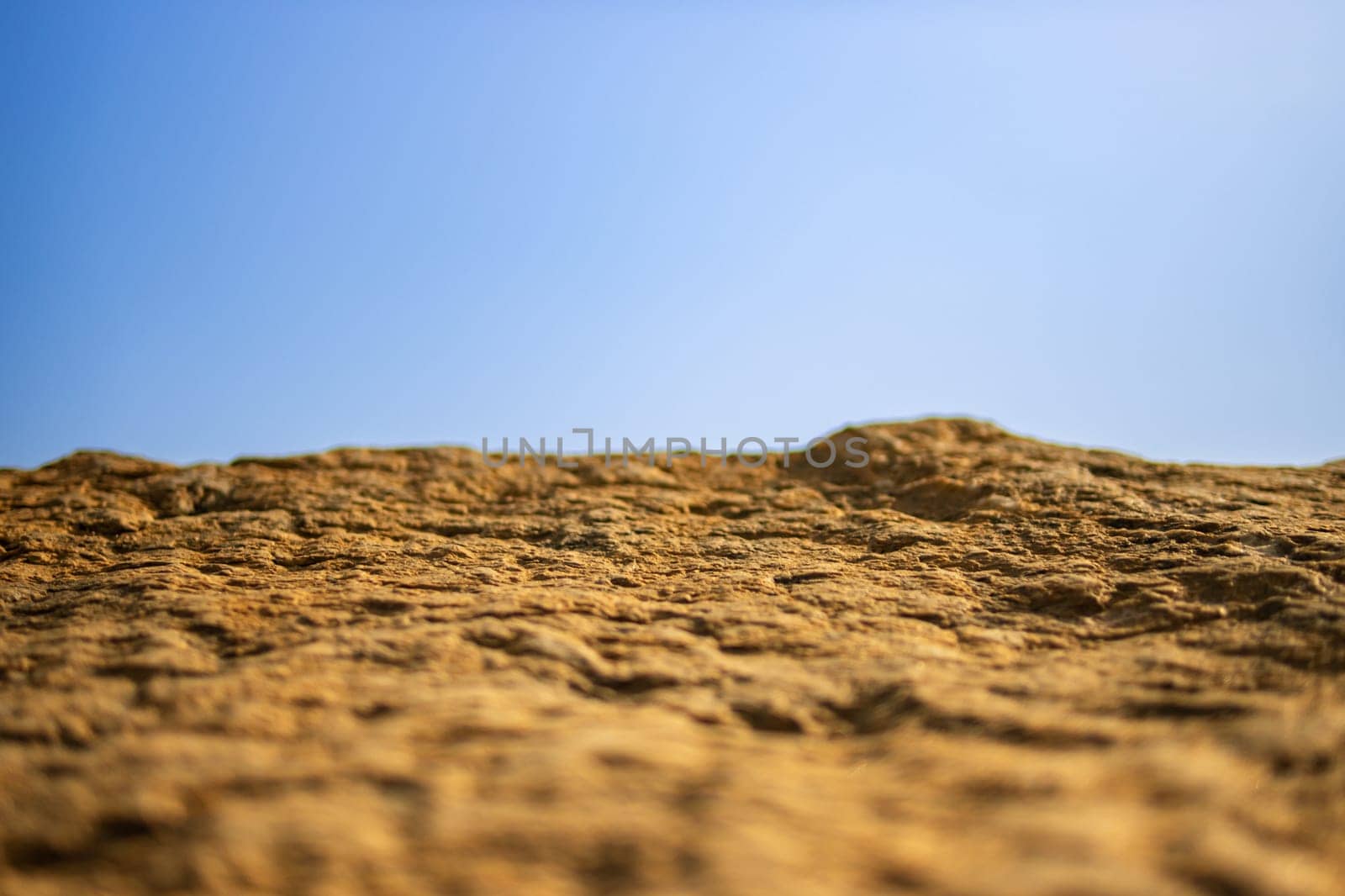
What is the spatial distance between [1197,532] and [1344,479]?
82.4 inches

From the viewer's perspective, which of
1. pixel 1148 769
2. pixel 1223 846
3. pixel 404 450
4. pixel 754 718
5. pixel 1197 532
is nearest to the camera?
pixel 1223 846

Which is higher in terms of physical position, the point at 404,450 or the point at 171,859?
the point at 404,450

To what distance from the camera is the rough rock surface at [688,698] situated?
1.54 metres

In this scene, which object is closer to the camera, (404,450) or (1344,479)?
(1344,479)

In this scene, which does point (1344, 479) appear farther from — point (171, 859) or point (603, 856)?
point (171, 859)

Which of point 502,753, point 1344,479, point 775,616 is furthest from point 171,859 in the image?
point 1344,479

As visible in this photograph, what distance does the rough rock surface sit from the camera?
5.04ft

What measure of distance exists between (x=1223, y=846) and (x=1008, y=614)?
5.64ft

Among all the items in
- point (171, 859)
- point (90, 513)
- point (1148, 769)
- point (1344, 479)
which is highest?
point (1344, 479)

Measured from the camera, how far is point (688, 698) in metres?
2.32

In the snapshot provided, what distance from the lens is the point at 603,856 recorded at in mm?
1522

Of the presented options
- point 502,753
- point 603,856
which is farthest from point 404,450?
point 603,856

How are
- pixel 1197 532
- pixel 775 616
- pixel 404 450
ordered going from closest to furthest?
pixel 775 616
pixel 1197 532
pixel 404 450

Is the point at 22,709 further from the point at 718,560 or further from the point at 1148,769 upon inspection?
the point at 1148,769
